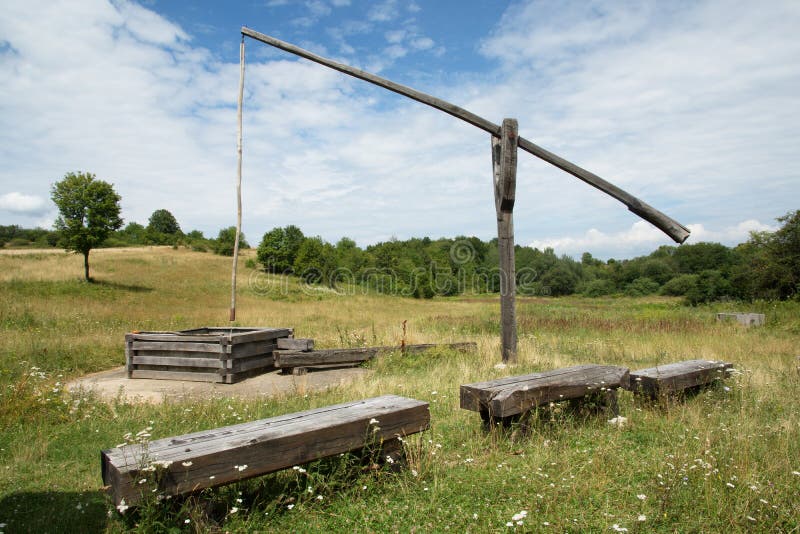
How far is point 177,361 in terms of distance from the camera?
8969 mm

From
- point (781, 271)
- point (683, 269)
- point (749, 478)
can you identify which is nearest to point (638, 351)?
point (749, 478)

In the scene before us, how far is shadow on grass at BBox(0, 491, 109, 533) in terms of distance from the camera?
3.13 m

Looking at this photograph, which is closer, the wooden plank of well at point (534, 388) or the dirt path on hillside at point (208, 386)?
the wooden plank of well at point (534, 388)

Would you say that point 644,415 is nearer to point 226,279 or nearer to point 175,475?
point 175,475

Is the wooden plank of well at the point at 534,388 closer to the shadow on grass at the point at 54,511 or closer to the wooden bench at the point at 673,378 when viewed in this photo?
the wooden bench at the point at 673,378

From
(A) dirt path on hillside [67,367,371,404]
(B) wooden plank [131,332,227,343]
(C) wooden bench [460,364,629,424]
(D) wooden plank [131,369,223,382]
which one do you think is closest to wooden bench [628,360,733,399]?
(C) wooden bench [460,364,629,424]

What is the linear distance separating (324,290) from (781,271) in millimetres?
32784

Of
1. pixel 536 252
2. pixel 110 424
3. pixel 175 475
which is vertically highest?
pixel 536 252

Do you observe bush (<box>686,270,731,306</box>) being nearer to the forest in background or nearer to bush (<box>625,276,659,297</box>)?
the forest in background

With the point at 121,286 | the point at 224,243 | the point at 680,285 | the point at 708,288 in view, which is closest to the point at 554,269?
the point at 680,285

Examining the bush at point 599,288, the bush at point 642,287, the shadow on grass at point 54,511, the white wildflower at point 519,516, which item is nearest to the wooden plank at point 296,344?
the shadow on grass at point 54,511

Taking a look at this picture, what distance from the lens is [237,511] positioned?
3.02 meters

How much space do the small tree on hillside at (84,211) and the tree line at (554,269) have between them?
68.5 feet

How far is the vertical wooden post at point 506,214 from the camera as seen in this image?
8156 millimetres
